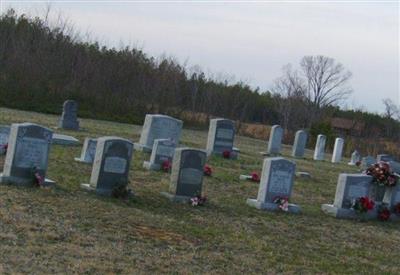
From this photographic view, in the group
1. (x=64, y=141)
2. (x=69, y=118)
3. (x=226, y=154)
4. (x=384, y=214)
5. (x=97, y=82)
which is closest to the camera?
(x=384, y=214)

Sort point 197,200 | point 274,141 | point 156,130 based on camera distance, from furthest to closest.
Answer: point 274,141 → point 156,130 → point 197,200

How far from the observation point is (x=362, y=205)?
13.4m

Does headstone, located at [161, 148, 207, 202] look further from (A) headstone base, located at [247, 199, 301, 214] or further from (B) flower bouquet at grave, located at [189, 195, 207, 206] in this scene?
(A) headstone base, located at [247, 199, 301, 214]

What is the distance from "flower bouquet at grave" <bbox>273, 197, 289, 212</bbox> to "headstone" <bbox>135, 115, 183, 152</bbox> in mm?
6806

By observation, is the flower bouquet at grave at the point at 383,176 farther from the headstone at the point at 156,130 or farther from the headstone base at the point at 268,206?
the headstone at the point at 156,130

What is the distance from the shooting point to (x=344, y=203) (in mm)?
13562

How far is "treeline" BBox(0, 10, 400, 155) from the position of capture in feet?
118

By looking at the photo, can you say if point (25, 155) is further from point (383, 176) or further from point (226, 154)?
point (226, 154)

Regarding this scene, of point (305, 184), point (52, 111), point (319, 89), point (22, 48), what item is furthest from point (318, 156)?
point (319, 89)

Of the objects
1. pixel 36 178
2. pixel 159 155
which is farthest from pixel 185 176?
pixel 159 155

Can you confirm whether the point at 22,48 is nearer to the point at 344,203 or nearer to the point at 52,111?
the point at 52,111

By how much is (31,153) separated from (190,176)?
2856 mm

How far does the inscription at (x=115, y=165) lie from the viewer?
11.8m

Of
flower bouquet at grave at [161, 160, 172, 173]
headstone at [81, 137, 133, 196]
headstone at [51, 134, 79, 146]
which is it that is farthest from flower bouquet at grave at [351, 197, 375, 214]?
headstone at [51, 134, 79, 146]
